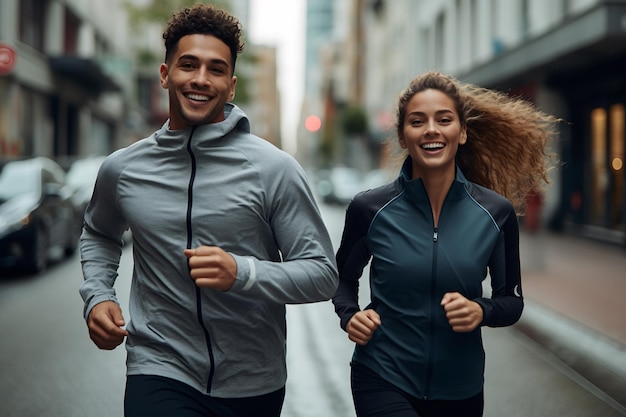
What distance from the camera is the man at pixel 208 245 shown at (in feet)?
8.50

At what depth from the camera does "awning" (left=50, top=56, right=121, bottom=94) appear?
31.6m

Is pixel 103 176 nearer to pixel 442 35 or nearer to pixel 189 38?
pixel 189 38

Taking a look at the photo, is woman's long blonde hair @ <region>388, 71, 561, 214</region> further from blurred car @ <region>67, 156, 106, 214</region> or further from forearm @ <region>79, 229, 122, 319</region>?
blurred car @ <region>67, 156, 106, 214</region>

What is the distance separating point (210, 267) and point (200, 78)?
656mm

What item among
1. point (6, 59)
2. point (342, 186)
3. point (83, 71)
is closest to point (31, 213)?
point (6, 59)

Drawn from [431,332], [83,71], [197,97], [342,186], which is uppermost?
[83,71]

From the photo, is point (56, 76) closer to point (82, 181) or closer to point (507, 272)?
point (82, 181)

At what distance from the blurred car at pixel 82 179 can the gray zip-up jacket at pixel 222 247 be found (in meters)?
13.7

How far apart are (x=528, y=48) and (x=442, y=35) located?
17353 millimetres

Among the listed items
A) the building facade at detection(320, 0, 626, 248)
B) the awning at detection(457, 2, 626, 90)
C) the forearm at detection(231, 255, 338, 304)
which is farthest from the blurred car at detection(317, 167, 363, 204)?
the forearm at detection(231, 255, 338, 304)

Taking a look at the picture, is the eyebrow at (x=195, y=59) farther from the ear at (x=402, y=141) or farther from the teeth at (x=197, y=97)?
the ear at (x=402, y=141)

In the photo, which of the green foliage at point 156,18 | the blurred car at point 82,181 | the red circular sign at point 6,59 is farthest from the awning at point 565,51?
the green foliage at point 156,18

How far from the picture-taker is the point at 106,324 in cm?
268

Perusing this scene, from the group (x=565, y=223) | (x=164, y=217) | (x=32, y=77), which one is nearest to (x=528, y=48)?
(x=565, y=223)
